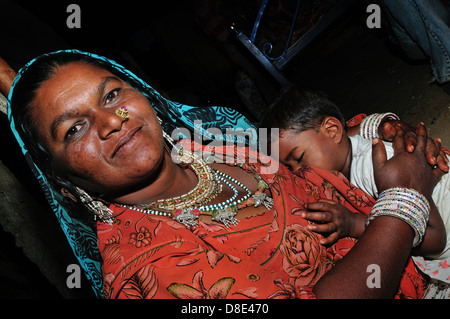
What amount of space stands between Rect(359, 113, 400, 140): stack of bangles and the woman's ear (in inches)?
5.9

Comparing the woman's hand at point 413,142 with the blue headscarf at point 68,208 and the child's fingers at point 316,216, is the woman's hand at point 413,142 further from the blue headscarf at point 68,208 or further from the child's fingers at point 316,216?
the blue headscarf at point 68,208

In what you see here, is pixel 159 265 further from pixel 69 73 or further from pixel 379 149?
pixel 379 149

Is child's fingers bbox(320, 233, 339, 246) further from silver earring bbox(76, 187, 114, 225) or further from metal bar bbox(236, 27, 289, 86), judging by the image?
metal bar bbox(236, 27, 289, 86)

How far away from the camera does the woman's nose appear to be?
130 centimetres

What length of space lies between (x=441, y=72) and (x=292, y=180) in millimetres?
2432

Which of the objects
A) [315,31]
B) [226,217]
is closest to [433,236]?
[226,217]

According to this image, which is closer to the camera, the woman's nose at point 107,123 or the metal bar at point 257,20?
the woman's nose at point 107,123

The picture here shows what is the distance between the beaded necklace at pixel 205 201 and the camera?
1.45 metres

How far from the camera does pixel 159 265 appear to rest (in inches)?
48.1

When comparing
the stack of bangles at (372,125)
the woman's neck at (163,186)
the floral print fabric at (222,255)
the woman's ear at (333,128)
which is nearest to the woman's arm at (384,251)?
the floral print fabric at (222,255)

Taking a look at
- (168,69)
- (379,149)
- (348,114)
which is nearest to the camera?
(379,149)

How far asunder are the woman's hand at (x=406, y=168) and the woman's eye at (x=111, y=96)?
144 centimetres
